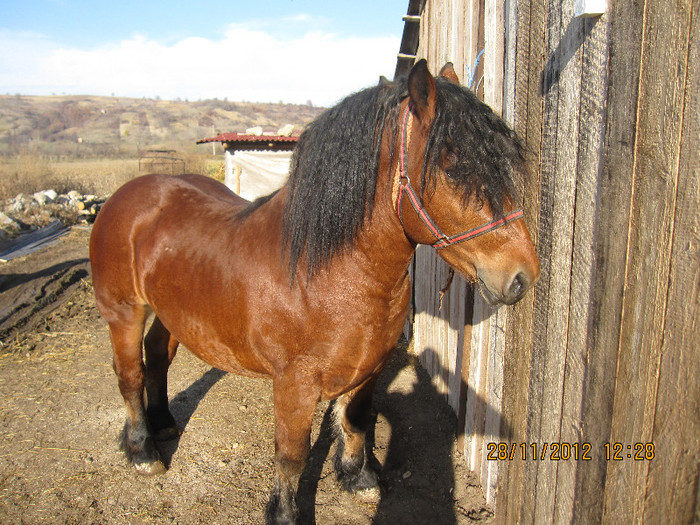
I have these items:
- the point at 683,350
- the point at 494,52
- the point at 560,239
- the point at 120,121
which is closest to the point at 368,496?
the point at 560,239

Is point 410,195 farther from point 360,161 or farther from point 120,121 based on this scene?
point 120,121

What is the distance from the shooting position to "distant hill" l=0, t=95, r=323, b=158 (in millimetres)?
59750

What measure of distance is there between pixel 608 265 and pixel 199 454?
11.1 ft

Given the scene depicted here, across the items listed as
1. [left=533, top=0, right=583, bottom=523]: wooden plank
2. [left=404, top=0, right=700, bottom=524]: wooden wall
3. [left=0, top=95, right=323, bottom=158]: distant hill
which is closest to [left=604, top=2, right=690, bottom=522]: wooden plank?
[left=404, top=0, right=700, bottom=524]: wooden wall

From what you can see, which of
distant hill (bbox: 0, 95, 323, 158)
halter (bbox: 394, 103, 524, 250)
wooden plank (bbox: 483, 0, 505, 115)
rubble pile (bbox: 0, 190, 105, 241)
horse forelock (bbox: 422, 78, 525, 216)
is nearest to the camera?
horse forelock (bbox: 422, 78, 525, 216)

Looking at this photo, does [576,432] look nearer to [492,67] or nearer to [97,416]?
[492,67]

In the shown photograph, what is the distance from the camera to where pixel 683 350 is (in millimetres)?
1400

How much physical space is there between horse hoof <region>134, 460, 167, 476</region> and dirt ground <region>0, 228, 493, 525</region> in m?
0.06

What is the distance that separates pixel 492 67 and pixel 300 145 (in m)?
1.39

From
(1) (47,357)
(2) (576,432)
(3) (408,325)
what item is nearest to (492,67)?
(2) (576,432)

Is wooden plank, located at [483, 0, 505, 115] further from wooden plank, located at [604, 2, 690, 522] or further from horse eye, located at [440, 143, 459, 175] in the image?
wooden plank, located at [604, 2, 690, 522]

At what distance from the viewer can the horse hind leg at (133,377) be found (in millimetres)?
3406

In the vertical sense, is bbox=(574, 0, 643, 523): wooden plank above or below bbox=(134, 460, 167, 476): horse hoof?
above

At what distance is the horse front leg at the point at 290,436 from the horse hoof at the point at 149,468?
120cm
